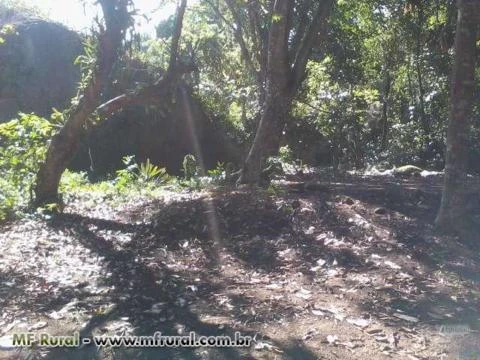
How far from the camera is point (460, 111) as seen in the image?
6.01 meters

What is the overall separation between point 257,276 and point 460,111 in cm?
280

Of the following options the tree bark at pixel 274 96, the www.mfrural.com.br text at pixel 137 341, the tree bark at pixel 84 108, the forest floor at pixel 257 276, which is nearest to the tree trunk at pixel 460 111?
the forest floor at pixel 257 276

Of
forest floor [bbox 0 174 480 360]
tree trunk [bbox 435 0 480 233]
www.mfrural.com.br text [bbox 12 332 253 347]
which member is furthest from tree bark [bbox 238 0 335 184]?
www.mfrural.com.br text [bbox 12 332 253 347]

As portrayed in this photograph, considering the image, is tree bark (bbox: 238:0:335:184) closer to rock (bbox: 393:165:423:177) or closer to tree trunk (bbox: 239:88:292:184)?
tree trunk (bbox: 239:88:292:184)

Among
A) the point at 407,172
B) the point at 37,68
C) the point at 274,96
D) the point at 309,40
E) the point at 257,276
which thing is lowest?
the point at 257,276

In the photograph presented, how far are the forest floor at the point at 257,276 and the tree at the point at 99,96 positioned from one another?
25.3 inches

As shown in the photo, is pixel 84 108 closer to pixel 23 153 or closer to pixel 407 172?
pixel 23 153

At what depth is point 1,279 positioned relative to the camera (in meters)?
5.25

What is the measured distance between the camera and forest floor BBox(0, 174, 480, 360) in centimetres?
409

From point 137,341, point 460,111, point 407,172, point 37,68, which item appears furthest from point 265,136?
point 37,68

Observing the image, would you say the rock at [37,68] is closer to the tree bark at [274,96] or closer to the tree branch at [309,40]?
the tree branch at [309,40]

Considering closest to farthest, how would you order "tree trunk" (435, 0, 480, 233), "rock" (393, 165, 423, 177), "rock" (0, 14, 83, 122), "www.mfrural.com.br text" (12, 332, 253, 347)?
"www.mfrural.com.br text" (12, 332, 253, 347) < "tree trunk" (435, 0, 480, 233) < "rock" (393, 165, 423, 177) < "rock" (0, 14, 83, 122)

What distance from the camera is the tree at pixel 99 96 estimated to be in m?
7.57

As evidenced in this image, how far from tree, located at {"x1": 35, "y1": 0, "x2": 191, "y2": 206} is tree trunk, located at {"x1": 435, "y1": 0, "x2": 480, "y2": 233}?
3810 millimetres
